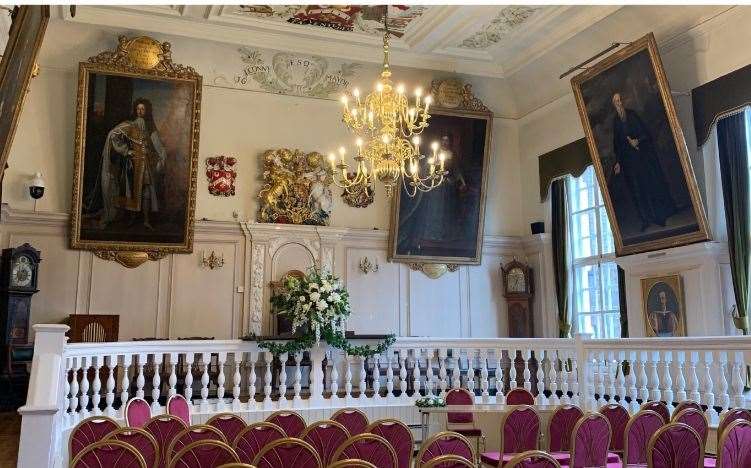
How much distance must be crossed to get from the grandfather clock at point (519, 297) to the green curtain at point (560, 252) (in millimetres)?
725

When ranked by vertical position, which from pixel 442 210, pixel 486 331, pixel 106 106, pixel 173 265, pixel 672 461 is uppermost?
pixel 106 106

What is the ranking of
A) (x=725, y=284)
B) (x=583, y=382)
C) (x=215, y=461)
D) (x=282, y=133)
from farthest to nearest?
(x=282, y=133) < (x=725, y=284) < (x=583, y=382) < (x=215, y=461)

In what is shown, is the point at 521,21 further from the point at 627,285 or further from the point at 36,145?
the point at 36,145

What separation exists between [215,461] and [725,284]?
7.01 metres

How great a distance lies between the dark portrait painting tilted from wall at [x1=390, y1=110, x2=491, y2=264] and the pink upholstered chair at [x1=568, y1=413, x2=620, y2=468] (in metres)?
7.28

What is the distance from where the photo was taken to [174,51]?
1057cm

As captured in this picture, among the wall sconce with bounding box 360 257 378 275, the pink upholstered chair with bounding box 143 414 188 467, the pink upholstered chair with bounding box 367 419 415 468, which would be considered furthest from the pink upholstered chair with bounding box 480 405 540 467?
the wall sconce with bounding box 360 257 378 275

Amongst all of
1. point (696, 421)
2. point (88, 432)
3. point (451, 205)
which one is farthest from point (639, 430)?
point (451, 205)

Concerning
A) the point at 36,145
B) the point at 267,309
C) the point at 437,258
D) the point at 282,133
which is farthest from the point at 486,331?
the point at 36,145

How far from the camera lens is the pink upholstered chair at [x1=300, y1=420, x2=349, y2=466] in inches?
171

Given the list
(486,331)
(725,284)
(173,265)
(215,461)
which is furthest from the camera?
(486,331)

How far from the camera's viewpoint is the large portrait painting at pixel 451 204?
1162 cm

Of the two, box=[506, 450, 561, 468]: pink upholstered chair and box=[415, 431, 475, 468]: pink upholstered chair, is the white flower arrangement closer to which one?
box=[415, 431, 475, 468]: pink upholstered chair

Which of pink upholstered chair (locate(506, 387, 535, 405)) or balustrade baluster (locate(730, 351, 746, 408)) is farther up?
balustrade baluster (locate(730, 351, 746, 408))
